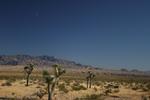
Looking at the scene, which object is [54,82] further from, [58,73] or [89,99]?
[89,99]

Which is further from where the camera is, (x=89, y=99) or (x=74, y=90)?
(x=74, y=90)

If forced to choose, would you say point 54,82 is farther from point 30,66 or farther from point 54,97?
point 30,66

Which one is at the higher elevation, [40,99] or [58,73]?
[58,73]

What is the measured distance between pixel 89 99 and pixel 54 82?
768 centimetres

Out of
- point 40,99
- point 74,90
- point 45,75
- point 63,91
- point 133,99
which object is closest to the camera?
point 45,75

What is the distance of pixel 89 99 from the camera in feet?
169

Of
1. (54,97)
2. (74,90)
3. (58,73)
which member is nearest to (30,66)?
(74,90)

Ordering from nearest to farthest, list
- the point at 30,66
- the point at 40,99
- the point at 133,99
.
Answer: the point at 40,99
the point at 133,99
the point at 30,66

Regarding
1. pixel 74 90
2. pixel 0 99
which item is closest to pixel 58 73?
pixel 0 99

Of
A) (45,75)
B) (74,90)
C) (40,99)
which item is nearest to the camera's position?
(45,75)

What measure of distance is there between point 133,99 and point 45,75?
718 inches

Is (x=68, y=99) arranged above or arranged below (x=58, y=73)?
below

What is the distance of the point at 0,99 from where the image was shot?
48.4m

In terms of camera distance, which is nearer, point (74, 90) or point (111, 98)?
point (111, 98)
